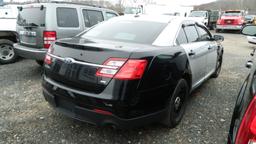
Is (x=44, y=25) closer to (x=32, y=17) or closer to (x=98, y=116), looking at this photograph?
(x=32, y=17)

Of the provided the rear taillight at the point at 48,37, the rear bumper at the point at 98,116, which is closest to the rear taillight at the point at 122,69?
the rear bumper at the point at 98,116

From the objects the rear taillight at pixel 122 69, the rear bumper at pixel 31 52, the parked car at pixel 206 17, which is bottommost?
the rear bumper at pixel 31 52

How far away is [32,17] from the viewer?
214 inches

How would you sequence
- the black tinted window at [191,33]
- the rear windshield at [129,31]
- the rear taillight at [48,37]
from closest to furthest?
the rear windshield at [129,31] → the black tinted window at [191,33] → the rear taillight at [48,37]

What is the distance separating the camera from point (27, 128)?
3.24 meters

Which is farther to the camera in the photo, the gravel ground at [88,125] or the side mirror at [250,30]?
the side mirror at [250,30]

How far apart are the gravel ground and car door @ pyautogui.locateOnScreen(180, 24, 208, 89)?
1.76ft

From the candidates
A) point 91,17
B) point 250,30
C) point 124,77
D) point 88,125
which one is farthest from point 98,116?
point 91,17

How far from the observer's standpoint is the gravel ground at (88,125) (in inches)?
120

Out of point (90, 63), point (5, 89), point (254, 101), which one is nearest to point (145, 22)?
point (90, 63)

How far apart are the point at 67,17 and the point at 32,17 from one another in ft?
2.60

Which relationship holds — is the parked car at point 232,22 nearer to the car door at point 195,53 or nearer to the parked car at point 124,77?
the car door at point 195,53

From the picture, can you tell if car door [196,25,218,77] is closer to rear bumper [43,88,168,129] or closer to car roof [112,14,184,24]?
car roof [112,14,184,24]

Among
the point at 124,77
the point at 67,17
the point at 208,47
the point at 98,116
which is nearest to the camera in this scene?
the point at 124,77
